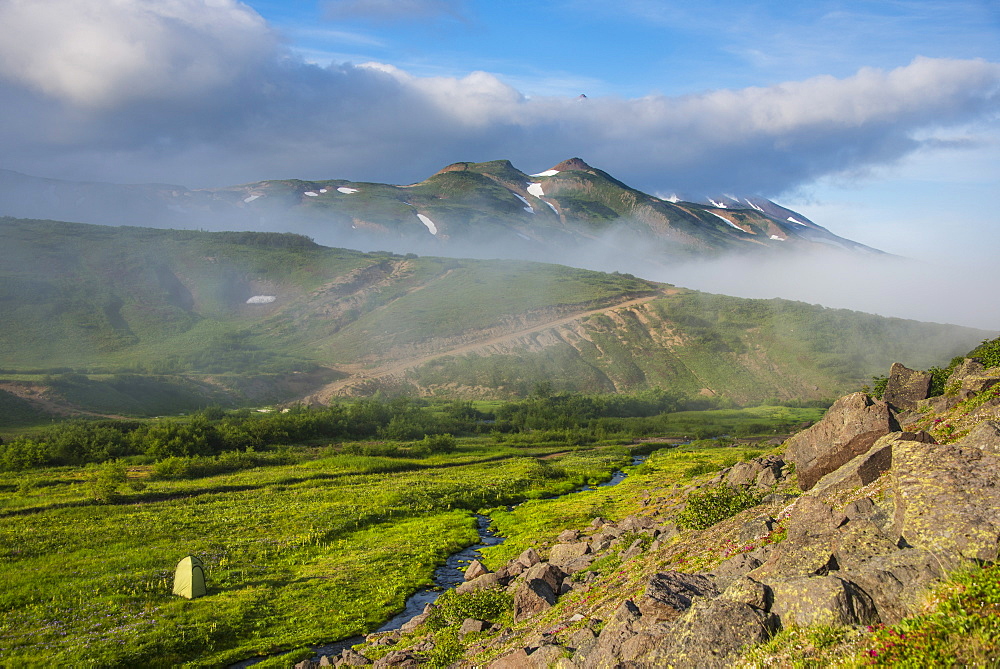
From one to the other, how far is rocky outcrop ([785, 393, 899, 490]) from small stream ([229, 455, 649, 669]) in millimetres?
16826

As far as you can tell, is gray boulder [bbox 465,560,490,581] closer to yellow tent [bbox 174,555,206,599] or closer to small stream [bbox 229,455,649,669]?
small stream [bbox 229,455,649,669]

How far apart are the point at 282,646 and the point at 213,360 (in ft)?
370

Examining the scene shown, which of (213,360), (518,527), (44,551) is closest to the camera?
(44,551)

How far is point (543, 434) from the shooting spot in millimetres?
89875

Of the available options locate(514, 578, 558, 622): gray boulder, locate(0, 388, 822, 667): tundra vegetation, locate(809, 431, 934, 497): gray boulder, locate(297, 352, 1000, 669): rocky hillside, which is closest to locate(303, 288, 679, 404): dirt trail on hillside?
locate(0, 388, 822, 667): tundra vegetation

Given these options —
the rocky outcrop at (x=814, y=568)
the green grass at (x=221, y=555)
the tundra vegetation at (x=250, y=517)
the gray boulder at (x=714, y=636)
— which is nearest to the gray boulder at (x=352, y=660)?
the rocky outcrop at (x=814, y=568)

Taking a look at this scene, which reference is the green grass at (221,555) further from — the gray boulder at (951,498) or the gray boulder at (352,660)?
the gray boulder at (951,498)

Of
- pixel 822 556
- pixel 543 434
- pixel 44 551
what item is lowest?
pixel 543 434

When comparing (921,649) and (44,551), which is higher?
(921,649)

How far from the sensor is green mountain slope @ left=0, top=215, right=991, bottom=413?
12269 centimetres

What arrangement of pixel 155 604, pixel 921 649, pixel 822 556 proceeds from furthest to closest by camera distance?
pixel 155 604 → pixel 822 556 → pixel 921 649

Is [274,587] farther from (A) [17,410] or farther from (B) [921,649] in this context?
(A) [17,410]

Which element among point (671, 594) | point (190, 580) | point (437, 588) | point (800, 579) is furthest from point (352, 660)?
point (800, 579)

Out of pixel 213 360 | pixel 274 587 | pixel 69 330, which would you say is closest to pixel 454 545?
pixel 274 587
